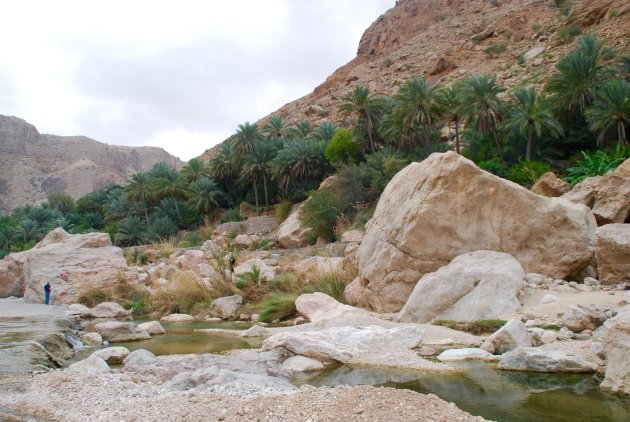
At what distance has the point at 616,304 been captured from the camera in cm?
712

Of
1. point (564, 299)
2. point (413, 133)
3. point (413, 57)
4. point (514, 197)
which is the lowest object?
point (564, 299)

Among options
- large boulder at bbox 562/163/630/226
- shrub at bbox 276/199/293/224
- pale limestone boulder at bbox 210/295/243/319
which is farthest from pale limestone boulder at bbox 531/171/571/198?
shrub at bbox 276/199/293/224

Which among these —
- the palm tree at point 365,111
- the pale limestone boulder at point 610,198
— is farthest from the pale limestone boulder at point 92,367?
the palm tree at point 365,111

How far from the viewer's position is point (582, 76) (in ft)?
83.7

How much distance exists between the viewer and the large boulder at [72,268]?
1906cm

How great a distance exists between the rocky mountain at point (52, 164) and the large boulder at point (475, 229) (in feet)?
338

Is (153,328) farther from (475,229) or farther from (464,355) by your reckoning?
(464,355)

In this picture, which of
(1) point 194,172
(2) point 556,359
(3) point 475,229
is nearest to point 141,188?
(1) point 194,172

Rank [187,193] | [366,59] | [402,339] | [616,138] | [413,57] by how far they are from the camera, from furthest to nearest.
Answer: [366,59], [413,57], [187,193], [616,138], [402,339]

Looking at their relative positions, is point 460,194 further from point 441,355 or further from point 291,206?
point 291,206

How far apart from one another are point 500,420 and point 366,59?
269ft

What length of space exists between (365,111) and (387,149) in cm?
477

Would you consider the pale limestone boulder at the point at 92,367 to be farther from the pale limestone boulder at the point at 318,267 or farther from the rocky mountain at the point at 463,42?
the rocky mountain at the point at 463,42

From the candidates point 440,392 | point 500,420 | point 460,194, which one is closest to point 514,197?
point 460,194
